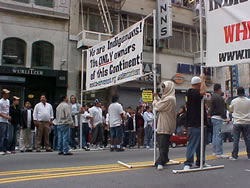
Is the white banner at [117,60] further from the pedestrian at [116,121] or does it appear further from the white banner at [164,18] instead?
the white banner at [164,18]

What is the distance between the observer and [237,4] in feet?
19.2

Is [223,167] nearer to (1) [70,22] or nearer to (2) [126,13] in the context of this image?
(1) [70,22]

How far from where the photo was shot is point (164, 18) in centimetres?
2177

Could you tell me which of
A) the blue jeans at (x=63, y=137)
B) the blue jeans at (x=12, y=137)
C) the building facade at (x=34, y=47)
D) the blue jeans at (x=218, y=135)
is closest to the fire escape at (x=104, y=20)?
the building facade at (x=34, y=47)

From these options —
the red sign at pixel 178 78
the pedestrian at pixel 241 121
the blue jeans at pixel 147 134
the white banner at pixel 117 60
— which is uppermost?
the red sign at pixel 178 78

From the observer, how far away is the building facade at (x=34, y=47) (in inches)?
683

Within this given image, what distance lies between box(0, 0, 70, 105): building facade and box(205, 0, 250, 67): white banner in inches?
542

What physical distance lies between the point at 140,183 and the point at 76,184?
3.63 feet

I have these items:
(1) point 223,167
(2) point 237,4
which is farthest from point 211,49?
(1) point 223,167

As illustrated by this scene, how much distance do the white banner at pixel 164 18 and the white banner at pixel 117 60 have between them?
1220cm

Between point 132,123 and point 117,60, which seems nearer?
point 117,60

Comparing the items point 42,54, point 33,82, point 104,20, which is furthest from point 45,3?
point 33,82

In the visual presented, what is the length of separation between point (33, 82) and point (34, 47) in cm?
232

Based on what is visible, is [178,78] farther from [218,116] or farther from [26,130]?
[218,116]
